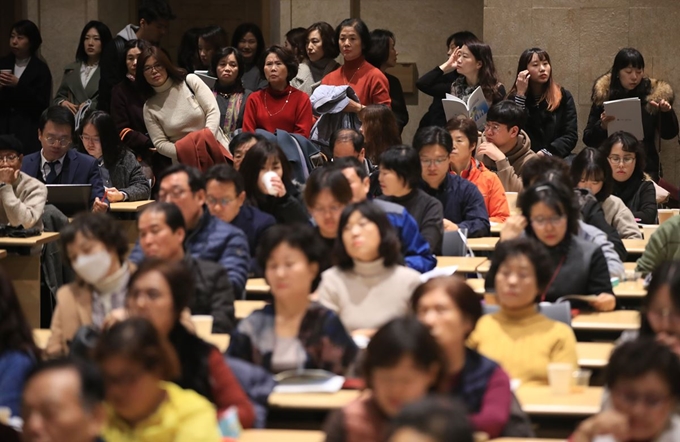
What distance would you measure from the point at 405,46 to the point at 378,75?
A: 3.00m

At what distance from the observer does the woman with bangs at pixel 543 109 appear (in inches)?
350

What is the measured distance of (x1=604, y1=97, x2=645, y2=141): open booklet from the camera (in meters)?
8.80

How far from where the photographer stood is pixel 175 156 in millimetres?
8125

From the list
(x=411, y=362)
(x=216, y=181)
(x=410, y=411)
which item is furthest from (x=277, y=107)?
(x=410, y=411)

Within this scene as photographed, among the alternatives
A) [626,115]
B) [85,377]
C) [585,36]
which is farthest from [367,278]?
[585,36]

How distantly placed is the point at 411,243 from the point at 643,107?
14.2 feet

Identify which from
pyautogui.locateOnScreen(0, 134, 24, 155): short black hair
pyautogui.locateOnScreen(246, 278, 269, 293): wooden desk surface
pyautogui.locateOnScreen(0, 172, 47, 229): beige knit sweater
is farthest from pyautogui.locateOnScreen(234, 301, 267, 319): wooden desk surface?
pyautogui.locateOnScreen(0, 134, 24, 155): short black hair

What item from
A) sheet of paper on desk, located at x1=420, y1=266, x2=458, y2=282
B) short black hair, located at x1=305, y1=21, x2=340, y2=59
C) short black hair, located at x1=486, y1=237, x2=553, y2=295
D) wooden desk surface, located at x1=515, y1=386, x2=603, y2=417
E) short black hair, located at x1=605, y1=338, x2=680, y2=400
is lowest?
wooden desk surface, located at x1=515, y1=386, x2=603, y2=417

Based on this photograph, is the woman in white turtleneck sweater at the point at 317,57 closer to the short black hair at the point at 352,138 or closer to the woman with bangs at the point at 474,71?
the woman with bangs at the point at 474,71

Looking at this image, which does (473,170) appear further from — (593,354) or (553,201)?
(593,354)

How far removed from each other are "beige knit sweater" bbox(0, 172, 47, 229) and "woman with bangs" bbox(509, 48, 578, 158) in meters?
3.73

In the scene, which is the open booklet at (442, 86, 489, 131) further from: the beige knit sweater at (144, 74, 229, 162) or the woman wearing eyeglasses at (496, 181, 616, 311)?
the woman wearing eyeglasses at (496, 181, 616, 311)

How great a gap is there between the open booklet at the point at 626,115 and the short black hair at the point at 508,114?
3.51 feet

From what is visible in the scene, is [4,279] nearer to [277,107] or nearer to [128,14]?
[277,107]
